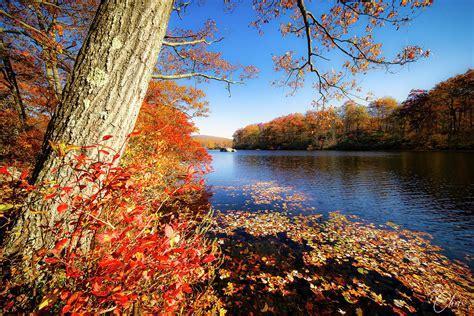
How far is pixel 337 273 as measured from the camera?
4.27 meters

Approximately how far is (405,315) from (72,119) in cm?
577

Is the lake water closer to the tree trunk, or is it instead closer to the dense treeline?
the tree trunk

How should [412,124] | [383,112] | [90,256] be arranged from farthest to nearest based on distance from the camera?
[383,112], [412,124], [90,256]

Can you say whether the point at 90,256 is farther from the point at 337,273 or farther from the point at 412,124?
the point at 412,124

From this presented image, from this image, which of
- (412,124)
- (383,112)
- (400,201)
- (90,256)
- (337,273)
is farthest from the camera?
(383,112)

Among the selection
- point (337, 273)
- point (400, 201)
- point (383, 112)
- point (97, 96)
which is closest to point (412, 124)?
point (383, 112)

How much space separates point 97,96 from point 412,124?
2498 inches

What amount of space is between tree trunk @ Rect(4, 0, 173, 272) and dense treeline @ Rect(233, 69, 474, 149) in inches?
927

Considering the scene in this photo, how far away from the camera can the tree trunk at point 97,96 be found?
4.41 ft

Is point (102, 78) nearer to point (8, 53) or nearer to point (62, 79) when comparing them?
point (8, 53)

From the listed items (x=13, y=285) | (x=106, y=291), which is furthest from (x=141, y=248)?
(x=13, y=285)

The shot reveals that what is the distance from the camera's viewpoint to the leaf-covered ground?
3.51 m

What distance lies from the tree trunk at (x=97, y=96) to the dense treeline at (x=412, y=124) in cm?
2355

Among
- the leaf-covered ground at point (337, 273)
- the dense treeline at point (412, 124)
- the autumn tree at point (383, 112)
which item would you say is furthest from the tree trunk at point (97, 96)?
the autumn tree at point (383, 112)
